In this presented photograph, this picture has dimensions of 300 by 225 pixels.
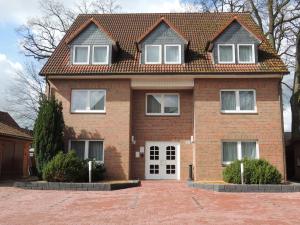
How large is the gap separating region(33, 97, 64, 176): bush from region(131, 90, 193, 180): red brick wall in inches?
183

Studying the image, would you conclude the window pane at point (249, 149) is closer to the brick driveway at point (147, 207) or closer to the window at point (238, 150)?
the window at point (238, 150)

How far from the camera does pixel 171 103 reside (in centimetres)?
2438

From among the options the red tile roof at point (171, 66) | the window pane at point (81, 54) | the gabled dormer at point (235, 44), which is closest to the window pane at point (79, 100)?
the red tile roof at point (171, 66)

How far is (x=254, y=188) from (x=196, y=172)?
4.81 meters

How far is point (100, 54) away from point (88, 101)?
3032mm

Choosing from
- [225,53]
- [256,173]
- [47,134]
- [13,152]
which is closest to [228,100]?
[225,53]

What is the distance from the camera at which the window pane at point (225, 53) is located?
76.7ft

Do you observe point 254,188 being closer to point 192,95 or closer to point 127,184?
point 127,184

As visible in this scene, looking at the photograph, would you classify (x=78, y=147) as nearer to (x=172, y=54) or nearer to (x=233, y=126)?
(x=172, y=54)

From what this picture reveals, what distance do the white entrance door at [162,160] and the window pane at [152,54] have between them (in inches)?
198

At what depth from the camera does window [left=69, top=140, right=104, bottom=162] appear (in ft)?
75.6

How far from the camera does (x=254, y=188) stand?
17719mm

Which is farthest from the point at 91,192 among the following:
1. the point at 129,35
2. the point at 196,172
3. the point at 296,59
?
the point at 296,59

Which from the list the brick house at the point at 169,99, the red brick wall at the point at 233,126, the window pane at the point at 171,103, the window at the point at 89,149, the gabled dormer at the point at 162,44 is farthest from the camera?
the window pane at the point at 171,103
